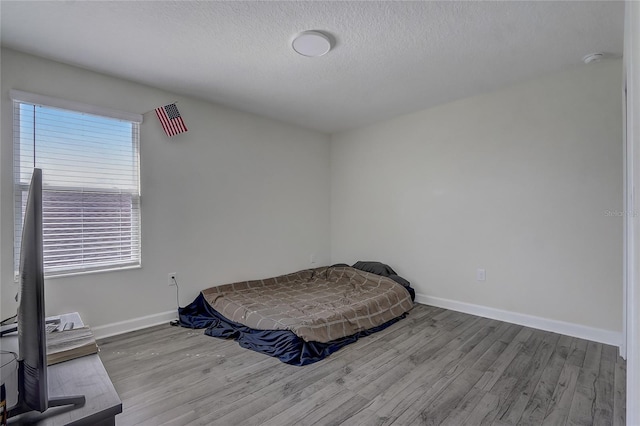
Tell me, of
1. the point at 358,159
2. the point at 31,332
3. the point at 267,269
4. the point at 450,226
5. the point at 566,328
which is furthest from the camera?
the point at 358,159

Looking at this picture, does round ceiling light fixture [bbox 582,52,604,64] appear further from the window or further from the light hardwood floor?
the window

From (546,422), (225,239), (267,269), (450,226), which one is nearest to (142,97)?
(225,239)

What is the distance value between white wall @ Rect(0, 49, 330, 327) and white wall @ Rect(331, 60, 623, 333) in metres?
1.15

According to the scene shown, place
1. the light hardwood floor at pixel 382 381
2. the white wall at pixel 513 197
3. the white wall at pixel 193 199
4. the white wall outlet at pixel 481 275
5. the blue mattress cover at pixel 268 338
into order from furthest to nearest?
the white wall outlet at pixel 481 275, the white wall at pixel 513 197, the white wall at pixel 193 199, the blue mattress cover at pixel 268 338, the light hardwood floor at pixel 382 381

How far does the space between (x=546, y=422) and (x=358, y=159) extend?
11.5ft

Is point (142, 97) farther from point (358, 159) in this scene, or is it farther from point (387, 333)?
point (387, 333)

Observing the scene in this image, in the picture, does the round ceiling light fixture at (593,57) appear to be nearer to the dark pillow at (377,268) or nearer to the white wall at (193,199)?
the dark pillow at (377,268)

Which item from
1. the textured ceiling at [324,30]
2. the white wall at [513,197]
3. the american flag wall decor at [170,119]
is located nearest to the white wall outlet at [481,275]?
the white wall at [513,197]

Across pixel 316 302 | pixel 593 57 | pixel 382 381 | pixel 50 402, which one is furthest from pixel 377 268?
pixel 50 402

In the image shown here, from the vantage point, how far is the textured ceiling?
1.94 meters

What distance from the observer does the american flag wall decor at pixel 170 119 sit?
3047 mm

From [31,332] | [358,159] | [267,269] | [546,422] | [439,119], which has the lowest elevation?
[546,422]

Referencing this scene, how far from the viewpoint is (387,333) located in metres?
2.88

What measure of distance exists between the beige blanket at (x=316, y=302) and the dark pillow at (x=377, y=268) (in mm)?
148
